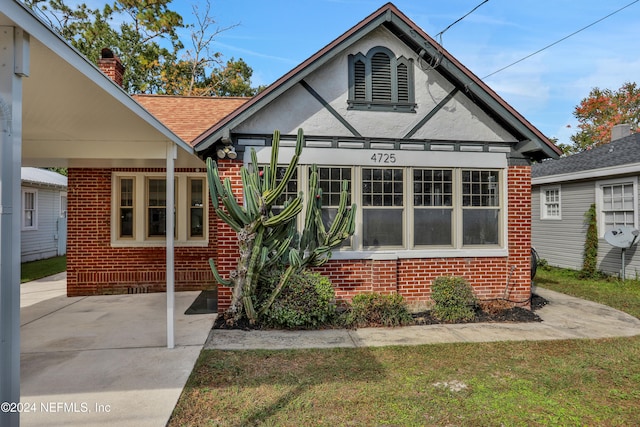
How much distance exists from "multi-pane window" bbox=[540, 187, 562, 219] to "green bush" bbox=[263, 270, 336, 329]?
11.0 meters

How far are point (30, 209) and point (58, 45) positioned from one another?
16048 millimetres

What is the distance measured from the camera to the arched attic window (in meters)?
7.13

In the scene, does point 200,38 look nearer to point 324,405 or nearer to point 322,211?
point 322,211

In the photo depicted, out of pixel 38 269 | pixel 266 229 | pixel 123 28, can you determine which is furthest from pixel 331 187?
pixel 123 28

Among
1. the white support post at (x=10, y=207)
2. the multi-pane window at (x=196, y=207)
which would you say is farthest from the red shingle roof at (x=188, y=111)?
the white support post at (x=10, y=207)

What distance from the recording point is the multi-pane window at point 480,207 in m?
7.49

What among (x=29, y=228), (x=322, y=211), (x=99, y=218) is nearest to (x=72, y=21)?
(x=29, y=228)

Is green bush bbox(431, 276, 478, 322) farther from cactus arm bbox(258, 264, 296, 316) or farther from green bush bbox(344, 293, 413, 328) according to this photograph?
cactus arm bbox(258, 264, 296, 316)

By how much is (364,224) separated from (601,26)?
738cm

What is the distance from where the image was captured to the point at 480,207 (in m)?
7.53

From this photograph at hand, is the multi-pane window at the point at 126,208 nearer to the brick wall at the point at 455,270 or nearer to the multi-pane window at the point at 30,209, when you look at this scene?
the brick wall at the point at 455,270

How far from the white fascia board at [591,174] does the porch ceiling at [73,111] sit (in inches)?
447

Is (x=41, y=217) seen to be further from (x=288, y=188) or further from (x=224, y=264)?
(x=288, y=188)

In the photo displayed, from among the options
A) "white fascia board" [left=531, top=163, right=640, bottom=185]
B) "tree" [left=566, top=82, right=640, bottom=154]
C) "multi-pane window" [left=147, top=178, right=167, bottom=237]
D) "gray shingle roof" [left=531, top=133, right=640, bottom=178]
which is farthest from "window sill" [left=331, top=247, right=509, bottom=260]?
"tree" [left=566, top=82, right=640, bottom=154]
